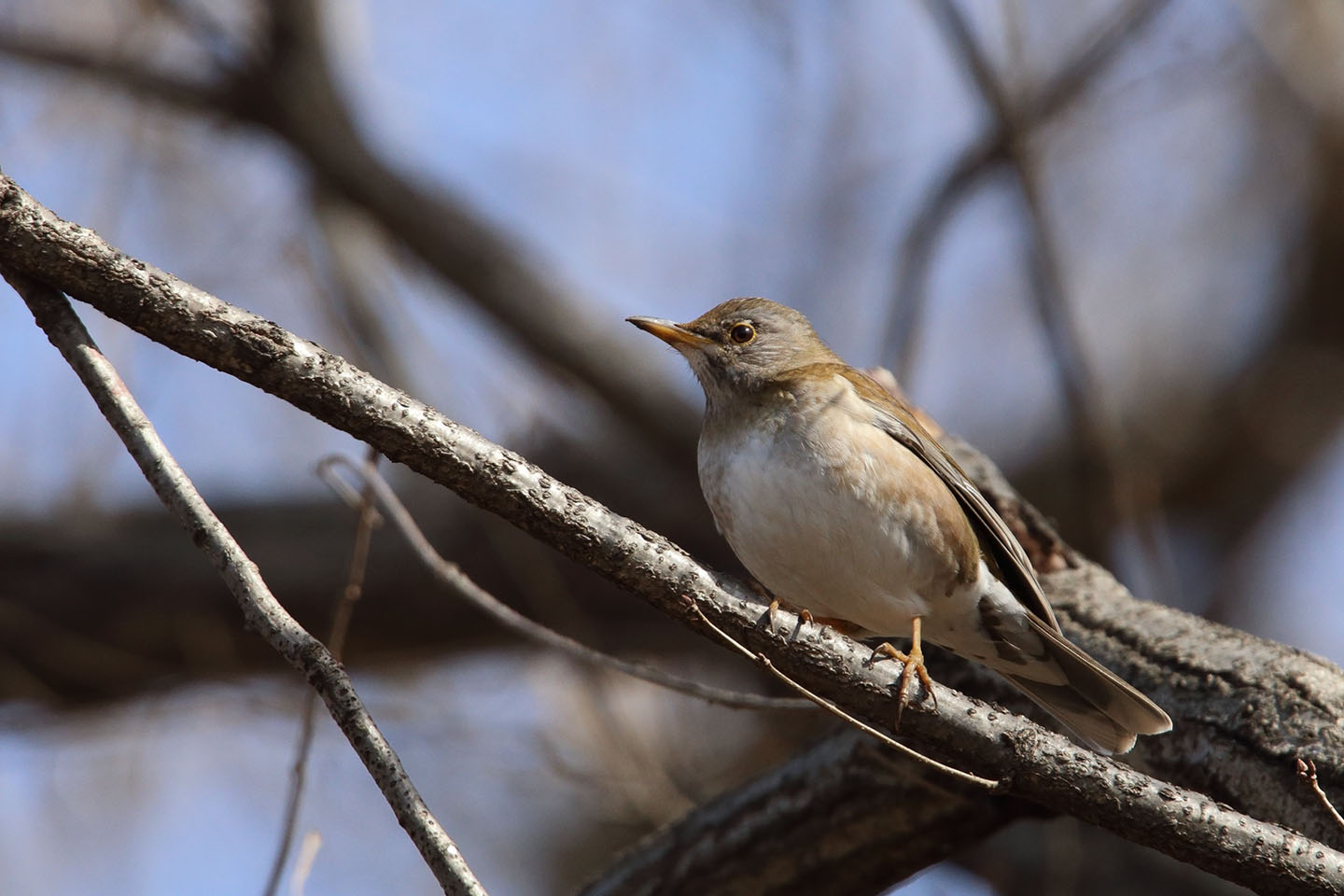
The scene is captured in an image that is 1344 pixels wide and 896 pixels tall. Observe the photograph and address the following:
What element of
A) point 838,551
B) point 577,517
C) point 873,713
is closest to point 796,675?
point 873,713

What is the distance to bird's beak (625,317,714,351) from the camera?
4.93 m

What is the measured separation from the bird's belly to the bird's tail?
1.73ft

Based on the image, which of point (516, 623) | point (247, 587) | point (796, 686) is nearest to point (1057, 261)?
point (516, 623)

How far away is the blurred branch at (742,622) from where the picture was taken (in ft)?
8.66

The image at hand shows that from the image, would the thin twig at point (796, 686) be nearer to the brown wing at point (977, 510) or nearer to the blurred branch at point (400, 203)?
the brown wing at point (977, 510)

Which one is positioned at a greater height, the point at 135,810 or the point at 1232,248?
the point at 1232,248

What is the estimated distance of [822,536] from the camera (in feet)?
13.1

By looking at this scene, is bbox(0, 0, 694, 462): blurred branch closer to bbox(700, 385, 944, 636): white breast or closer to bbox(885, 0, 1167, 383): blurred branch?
bbox(885, 0, 1167, 383): blurred branch

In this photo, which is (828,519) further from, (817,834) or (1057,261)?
(1057,261)

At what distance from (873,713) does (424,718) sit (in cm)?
442

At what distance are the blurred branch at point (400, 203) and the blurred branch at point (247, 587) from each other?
5.04 metres

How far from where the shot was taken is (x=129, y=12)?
7809mm

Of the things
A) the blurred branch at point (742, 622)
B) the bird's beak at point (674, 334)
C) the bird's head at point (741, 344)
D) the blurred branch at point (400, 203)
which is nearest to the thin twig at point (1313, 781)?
the blurred branch at point (742, 622)

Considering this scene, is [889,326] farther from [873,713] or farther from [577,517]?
[577,517]
